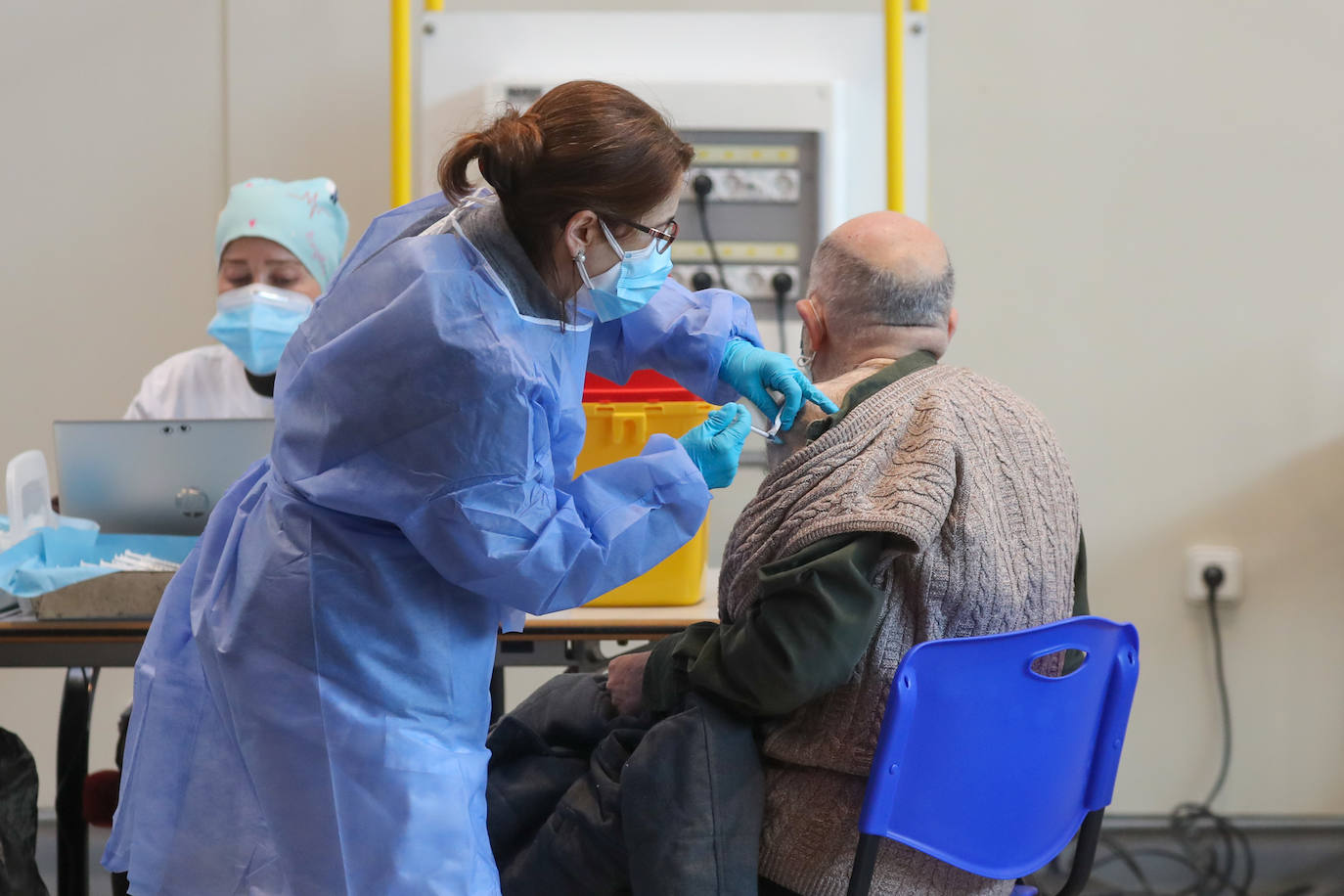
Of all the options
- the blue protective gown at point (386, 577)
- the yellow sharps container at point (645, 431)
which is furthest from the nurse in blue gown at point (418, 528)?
the yellow sharps container at point (645, 431)

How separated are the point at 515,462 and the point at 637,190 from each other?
0.89 feet

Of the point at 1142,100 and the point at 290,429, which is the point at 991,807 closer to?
the point at 290,429

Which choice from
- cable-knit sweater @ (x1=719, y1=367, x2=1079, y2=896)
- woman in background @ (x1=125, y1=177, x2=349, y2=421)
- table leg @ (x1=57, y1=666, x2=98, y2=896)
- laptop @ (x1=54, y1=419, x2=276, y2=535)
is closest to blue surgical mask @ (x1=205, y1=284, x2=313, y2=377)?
woman in background @ (x1=125, y1=177, x2=349, y2=421)

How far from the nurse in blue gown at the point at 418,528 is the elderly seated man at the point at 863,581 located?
0.12 metres

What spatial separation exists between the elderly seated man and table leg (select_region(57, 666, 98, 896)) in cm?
111

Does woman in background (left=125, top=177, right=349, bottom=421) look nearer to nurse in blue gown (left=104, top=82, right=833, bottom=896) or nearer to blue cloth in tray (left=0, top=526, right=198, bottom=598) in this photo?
blue cloth in tray (left=0, top=526, right=198, bottom=598)

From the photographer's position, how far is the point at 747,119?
2.47 metres

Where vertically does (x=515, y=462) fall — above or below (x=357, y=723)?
above

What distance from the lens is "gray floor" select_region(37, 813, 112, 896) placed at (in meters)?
2.68

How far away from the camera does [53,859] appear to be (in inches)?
110

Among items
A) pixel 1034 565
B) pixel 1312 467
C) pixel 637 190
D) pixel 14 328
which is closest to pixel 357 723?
pixel 637 190

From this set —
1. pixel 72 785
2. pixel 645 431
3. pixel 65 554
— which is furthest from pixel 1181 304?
pixel 72 785

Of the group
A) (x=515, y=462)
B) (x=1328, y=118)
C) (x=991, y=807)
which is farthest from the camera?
(x=1328, y=118)

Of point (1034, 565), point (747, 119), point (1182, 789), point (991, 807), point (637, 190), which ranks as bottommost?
point (1182, 789)
